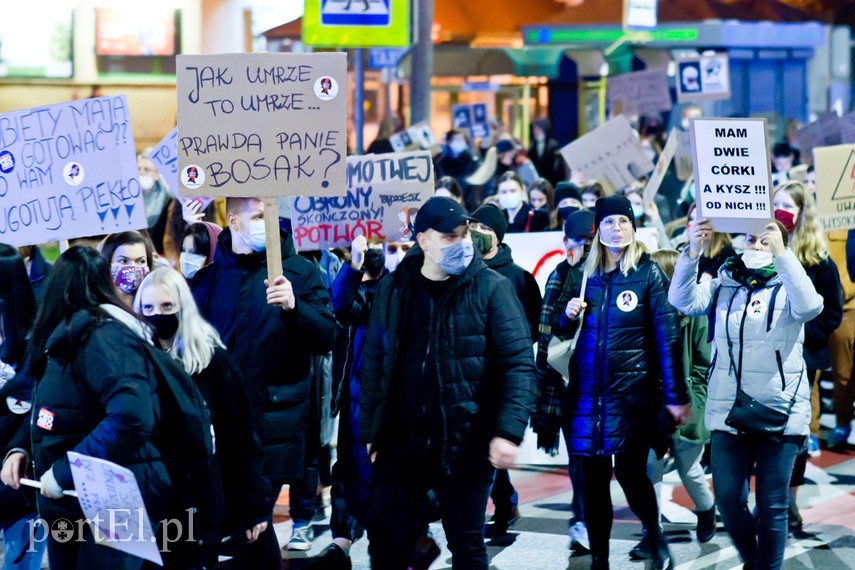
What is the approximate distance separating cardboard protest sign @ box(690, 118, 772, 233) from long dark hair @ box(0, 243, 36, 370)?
3.08 metres

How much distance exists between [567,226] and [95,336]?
3.50 metres

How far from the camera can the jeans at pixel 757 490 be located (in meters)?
6.51

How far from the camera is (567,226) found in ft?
25.9

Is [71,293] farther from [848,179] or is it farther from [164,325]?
[848,179]

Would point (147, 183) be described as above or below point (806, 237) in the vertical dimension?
above

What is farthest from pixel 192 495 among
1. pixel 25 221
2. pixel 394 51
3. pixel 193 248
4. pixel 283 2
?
pixel 394 51

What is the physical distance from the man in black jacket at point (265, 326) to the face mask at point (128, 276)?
17.5 inches

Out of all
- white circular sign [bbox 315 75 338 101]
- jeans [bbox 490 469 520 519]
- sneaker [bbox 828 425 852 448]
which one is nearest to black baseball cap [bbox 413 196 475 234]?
white circular sign [bbox 315 75 338 101]

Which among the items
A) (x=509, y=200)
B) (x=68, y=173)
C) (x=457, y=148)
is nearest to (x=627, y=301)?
(x=68, y=173)

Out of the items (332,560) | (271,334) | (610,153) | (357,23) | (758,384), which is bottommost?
(332,560)

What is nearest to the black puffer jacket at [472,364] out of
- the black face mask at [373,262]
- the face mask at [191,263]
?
the black face mask at [373,262]

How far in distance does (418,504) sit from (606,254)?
5.46ft

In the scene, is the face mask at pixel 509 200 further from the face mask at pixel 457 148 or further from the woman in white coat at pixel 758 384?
the woman in white coat at pixel 758 384

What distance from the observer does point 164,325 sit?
543 cm
